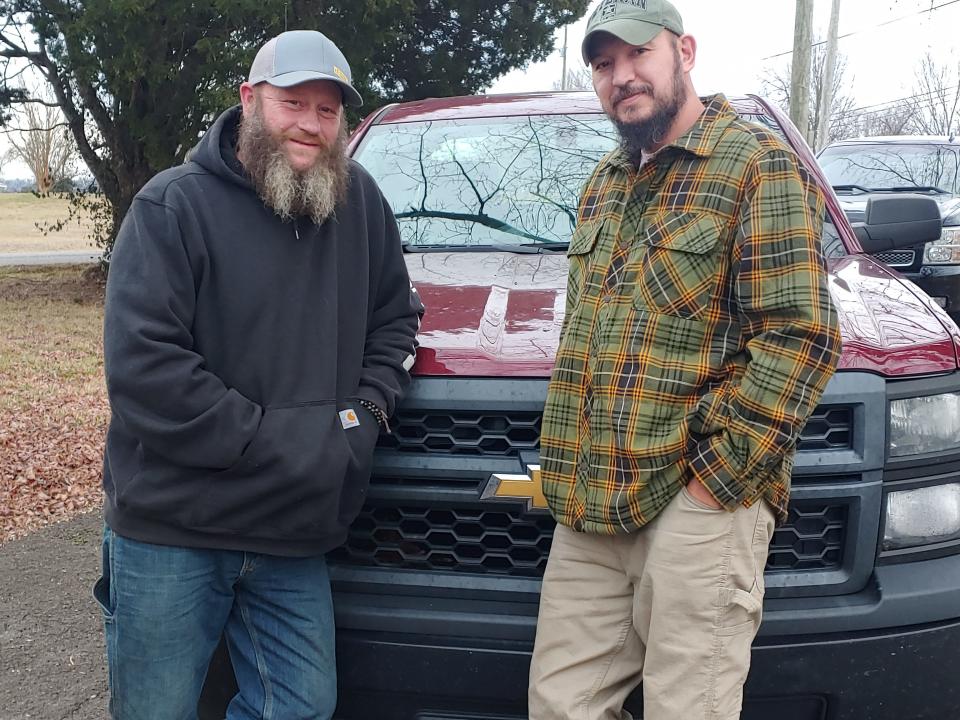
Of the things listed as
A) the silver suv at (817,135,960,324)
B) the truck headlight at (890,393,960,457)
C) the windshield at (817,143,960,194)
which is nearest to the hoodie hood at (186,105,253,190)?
the truck headlight at (890,393,960,457)

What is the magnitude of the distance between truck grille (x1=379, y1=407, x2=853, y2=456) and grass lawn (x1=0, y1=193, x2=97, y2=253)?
16862mm

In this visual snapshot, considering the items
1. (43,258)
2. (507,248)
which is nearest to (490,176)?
(507,248)

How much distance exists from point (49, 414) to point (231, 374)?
517cm

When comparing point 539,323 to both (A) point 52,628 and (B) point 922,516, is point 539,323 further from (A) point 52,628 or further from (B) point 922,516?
(A) point 52,628

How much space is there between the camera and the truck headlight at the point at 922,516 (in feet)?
7.36

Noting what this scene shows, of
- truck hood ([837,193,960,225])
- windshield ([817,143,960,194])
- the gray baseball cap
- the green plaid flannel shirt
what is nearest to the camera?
the green plaid flannel shirt

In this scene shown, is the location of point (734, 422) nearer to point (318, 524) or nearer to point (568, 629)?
point (568, 629)

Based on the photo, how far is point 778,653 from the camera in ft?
7.02

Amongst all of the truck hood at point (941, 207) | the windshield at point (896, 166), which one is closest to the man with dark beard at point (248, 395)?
the truck hood at point (941, 207)

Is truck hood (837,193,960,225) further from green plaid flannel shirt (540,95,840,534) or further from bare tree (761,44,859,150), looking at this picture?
bare tree (761,44,859,150)

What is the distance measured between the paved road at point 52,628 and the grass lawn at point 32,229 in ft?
46.5

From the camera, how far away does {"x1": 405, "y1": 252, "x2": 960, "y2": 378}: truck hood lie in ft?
7.30

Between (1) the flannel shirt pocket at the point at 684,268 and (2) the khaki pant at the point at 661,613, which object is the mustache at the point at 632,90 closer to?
(1) the flannel shirt pocket at the point at 684,268

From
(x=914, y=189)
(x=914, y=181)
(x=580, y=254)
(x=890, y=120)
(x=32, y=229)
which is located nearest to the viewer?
(x=580, y=254)
